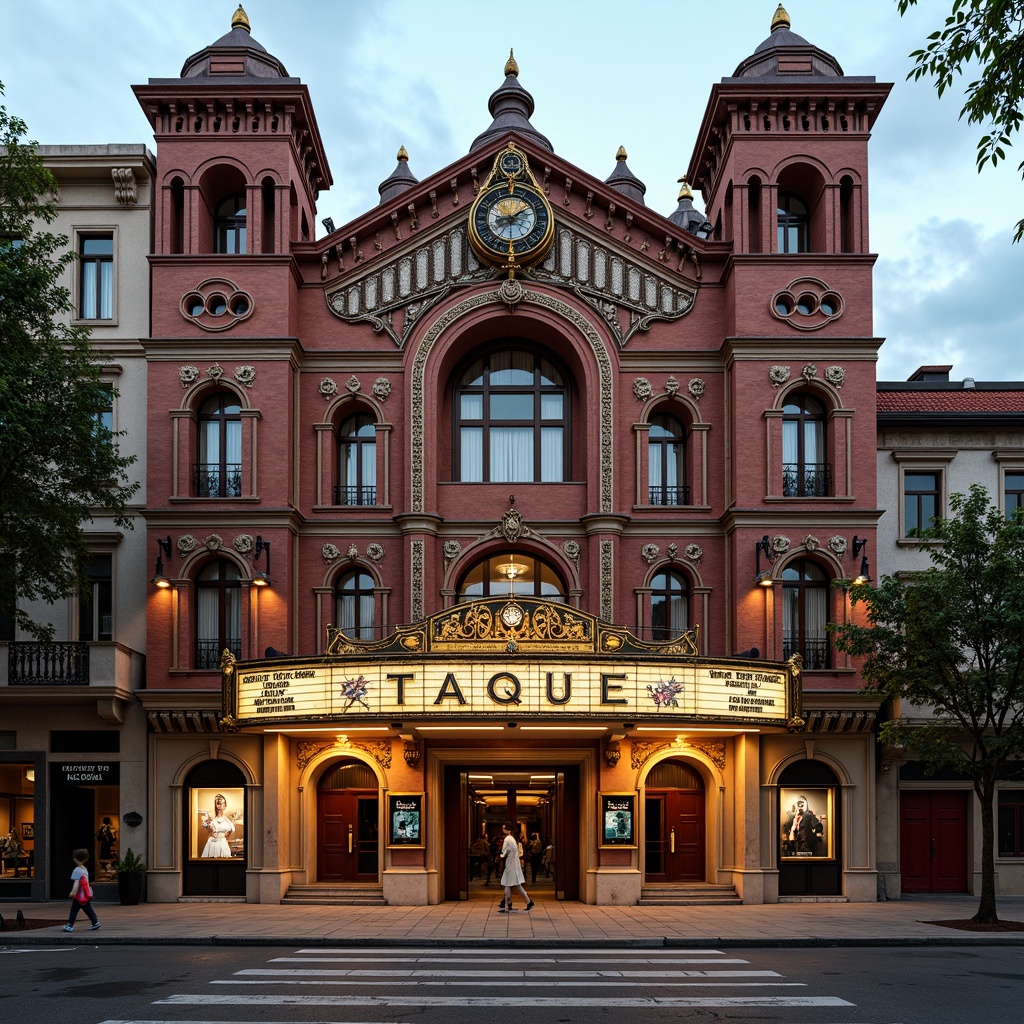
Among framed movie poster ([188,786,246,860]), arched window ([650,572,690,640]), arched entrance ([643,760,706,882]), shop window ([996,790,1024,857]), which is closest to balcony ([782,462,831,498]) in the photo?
arched window ([650,572,690,640])

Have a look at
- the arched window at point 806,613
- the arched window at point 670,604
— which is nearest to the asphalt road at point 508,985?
the arched window at point 806,613

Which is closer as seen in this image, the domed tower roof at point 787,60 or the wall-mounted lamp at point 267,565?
the wall-mounted lamp at point 267,565

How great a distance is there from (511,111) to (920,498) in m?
24.9

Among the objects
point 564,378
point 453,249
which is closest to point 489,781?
point 564,378

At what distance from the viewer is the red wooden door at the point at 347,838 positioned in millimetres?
31734

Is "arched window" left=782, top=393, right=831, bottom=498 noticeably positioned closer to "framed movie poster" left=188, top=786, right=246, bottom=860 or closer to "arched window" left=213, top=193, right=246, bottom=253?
"arched window" left=213, top=193, right=246, bottom=253

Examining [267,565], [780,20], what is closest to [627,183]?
[780,20]

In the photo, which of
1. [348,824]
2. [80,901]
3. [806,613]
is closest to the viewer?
[80,901]

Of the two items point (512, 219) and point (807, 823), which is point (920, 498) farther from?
point (512, 219)

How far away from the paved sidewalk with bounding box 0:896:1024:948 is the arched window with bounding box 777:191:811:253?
1799 cm

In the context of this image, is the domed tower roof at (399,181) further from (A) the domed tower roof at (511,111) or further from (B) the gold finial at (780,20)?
(B) the gold finial at (780,20)

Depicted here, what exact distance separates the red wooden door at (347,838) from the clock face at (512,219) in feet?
49.0

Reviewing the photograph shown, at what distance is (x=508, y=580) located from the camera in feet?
111

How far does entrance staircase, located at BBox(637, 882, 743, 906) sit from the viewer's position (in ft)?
99.5
